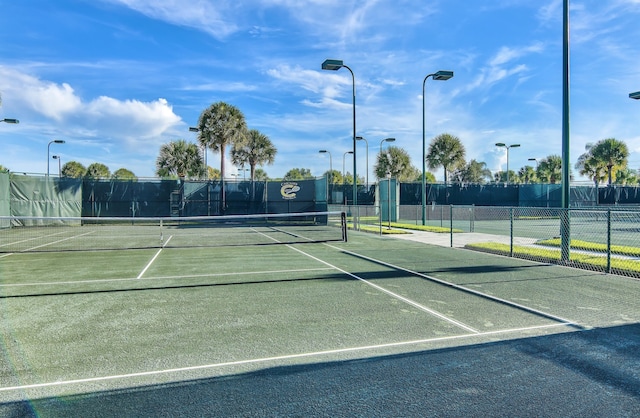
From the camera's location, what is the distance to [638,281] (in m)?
8.82

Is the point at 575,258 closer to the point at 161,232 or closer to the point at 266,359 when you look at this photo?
the point at 266,359

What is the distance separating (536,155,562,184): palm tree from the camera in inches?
2933

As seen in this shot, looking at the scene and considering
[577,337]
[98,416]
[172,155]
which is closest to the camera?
[98,416]

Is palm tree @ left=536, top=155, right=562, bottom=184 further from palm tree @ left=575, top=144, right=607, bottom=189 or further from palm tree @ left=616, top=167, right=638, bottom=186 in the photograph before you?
palm tree @ left=616, top=167, right=638, bottom=186

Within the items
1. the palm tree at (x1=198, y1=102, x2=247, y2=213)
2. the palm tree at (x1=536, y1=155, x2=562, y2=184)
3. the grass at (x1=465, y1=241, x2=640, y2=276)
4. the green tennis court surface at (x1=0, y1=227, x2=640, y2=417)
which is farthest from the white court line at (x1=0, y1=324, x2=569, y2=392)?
the palm tree at (x1=536, y1=155, x2=562, y2=184)

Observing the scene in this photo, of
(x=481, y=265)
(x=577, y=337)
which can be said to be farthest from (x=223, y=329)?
(x=481, y=265)


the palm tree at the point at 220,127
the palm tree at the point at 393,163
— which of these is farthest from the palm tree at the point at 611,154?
the palm tree at the point at 220,127

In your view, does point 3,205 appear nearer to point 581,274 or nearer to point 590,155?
point 581,274

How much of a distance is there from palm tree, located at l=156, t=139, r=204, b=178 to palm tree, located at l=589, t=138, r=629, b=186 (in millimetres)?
51609

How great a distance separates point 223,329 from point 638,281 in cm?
840

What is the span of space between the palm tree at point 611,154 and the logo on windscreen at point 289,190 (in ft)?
146

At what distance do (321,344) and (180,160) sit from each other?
177 ft

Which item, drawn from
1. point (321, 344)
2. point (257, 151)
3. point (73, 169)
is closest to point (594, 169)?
point (257, 151)

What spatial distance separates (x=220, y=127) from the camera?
4062 centimetres
